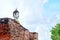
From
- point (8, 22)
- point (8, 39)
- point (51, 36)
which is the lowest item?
point (8, 39)

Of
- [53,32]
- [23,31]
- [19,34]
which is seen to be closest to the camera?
[19,34]

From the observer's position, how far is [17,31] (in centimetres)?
978

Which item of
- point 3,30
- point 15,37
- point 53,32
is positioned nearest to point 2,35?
point 3,30

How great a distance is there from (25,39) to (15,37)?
186 centimetres

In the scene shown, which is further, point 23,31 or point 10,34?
point 23,31

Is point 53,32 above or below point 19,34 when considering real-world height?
above

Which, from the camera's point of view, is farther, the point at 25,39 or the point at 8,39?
the point at 25,39

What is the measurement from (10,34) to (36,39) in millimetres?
5586

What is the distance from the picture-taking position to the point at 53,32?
159 feet

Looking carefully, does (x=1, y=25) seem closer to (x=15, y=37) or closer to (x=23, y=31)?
(x=15, y=37)

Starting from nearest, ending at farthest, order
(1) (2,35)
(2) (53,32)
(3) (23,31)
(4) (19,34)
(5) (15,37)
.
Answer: (1) (2,35), (5) (15,37), (4) (19,34), (3) (23,31), (2) (53,32)

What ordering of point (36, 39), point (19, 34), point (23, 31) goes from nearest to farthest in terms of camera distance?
1. point (19, 34)
2. point (23, 31)
3. point (36, 39)

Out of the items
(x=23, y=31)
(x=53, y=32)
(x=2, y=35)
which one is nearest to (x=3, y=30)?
(x=2, y=35)

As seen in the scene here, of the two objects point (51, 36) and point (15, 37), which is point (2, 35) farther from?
point (51, 36)
